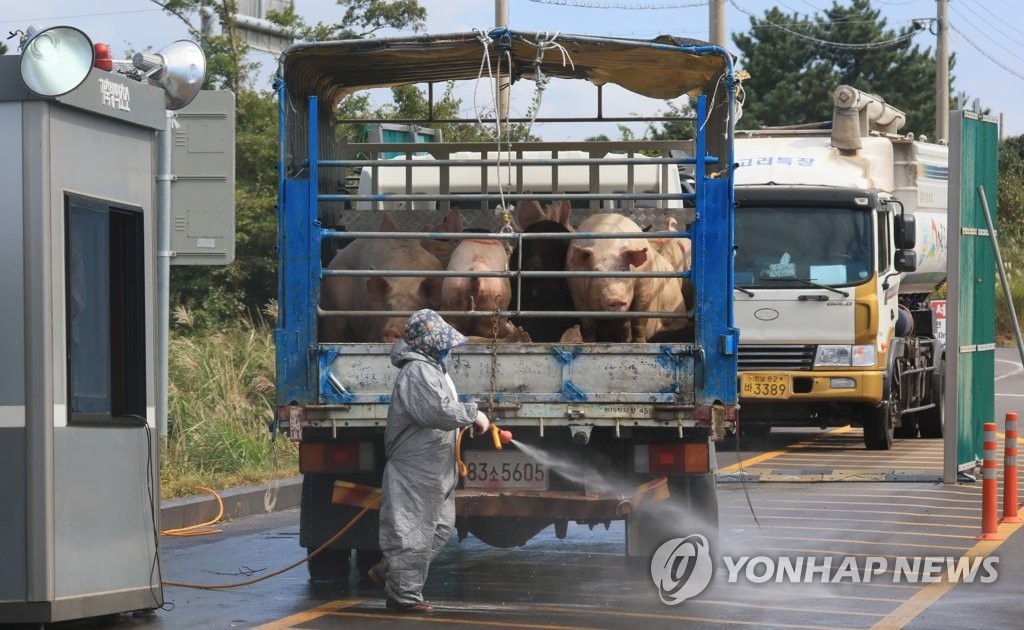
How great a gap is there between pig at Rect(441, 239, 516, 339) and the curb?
139 inches

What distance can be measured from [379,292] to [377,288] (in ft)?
0.10

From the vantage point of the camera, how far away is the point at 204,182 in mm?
12812

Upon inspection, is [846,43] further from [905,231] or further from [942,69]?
[905,231]

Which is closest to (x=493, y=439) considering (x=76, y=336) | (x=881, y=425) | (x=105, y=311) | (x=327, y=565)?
(x=327, y=565)

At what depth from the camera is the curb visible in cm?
1186

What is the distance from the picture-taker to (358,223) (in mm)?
9914

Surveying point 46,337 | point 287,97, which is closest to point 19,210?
point 46,337

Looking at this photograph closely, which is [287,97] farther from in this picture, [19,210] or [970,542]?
[970,542]

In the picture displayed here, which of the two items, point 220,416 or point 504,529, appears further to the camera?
point 220,416

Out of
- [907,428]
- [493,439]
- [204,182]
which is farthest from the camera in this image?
[907,428]

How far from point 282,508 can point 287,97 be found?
494 cm

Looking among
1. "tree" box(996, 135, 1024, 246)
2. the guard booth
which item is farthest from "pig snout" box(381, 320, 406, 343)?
"tree" box(996, 135, 1024, 246)

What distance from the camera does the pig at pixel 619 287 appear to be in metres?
9.22

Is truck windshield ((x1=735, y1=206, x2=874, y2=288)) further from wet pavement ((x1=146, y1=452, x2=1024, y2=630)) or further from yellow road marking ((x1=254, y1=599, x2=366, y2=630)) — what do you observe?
yellow road marking ((x1=254, y1=599, x2=366, y2=630))
